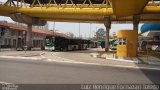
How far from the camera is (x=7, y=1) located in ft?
182

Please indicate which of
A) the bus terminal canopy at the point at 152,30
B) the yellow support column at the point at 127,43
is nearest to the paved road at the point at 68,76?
the yellow support column at the point at 127,43

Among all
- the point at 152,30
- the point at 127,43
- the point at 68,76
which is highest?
the point at 152,30

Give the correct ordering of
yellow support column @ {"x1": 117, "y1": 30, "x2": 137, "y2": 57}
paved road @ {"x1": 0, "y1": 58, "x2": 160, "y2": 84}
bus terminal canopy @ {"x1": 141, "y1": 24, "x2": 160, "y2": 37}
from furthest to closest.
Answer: bus terminal canopy @ {"x1": 141, "y1": 24, "x2": 160, "y2": 37}, yellow support column @ {"x1": 117, "y1": 30, "x2": 137, "y2": 57}, paved road @ {"x1": 0, "y1": 58, "x2": 160, "y2": 84}

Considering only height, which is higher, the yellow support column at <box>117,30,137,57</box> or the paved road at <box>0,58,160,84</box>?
the yellow support column at <box>117,30,137,57</box>

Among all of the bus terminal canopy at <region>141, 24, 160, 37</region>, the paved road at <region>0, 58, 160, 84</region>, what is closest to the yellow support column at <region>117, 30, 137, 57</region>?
the paved road at <region>0, 58, 160, 84</region>

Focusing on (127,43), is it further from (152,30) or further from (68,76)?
(152,30)

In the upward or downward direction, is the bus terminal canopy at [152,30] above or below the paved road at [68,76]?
above

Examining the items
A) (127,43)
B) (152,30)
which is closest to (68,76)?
(127,43)

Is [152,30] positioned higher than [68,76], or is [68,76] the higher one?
[152,30]

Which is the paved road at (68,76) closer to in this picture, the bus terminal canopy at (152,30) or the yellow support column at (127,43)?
the yellow support column at (127,43)

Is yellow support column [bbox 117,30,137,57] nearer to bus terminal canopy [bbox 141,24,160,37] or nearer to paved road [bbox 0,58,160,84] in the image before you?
paved road [bbox 0,58,160,84]

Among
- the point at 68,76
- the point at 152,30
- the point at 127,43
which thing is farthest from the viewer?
the point at 152,30

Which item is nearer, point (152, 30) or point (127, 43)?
point (127, 43)

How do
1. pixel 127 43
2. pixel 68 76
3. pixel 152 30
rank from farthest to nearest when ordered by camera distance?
pixel 152 30 → pixel 127 43 → pixel 68 76
